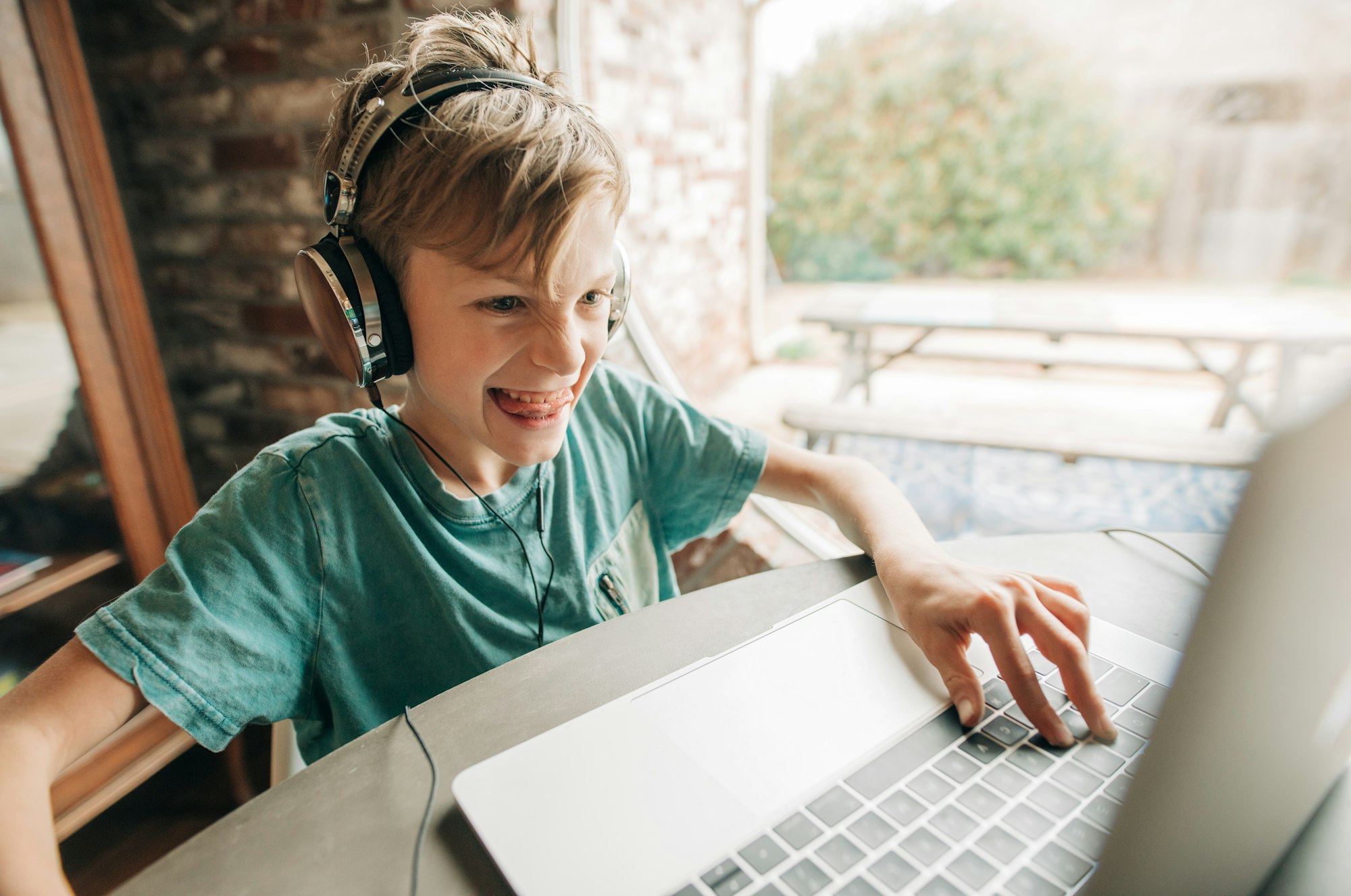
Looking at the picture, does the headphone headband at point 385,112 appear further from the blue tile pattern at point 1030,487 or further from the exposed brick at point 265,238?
the blue tile pattern at point 1030,487

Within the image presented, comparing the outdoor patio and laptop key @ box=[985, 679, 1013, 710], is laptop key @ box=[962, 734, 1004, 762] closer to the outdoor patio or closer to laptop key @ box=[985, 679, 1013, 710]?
laptop key @ box=[985, 679, 1013, 710]

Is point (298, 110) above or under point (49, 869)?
above

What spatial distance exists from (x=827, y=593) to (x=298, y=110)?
3.79 ft

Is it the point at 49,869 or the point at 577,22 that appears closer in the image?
the point at 49,869

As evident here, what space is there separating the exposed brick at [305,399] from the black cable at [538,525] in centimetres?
65

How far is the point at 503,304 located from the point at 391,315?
0.34ft

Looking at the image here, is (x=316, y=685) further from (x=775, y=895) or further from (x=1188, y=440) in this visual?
(x=1188, y=440)

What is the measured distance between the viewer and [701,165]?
212 cm

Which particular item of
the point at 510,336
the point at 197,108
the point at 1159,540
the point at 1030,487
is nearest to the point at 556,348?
the point at 510,336

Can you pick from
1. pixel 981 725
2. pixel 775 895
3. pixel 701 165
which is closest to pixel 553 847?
pixel 775 895

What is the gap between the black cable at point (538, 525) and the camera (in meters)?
0.73

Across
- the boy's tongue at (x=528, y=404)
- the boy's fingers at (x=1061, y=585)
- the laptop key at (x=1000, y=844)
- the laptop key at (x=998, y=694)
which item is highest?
the boy's tongue at (x=528, y=404)

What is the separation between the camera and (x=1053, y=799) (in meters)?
0.44

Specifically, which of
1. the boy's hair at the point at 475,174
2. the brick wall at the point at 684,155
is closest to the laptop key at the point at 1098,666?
the boy's hair at the point at 475,174
